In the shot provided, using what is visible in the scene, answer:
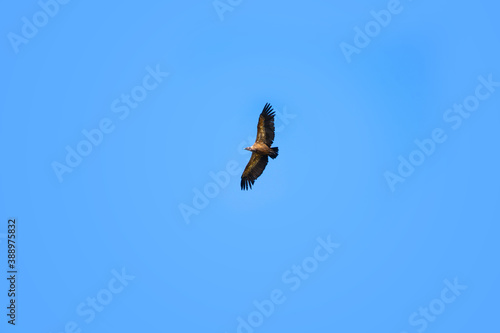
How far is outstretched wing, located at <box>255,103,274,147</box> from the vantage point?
216 feet

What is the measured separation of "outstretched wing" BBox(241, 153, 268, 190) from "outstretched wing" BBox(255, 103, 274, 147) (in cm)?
164

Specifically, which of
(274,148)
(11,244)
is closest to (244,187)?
(274,148)

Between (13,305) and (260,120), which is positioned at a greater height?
(260,120)

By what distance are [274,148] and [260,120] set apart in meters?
2.02

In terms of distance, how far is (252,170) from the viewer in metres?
68.0

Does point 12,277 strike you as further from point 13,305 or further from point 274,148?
point 274,148

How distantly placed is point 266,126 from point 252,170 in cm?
354

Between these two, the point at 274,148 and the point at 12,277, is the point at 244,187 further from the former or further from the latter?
the point at 12,277

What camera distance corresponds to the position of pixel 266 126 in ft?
217

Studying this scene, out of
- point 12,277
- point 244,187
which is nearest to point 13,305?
point 12,277

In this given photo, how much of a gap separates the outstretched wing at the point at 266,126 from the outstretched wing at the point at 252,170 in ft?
5.39

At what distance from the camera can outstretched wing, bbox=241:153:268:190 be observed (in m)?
67.6

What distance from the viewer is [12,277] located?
68.4 metres

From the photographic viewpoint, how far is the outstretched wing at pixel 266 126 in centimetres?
6579
